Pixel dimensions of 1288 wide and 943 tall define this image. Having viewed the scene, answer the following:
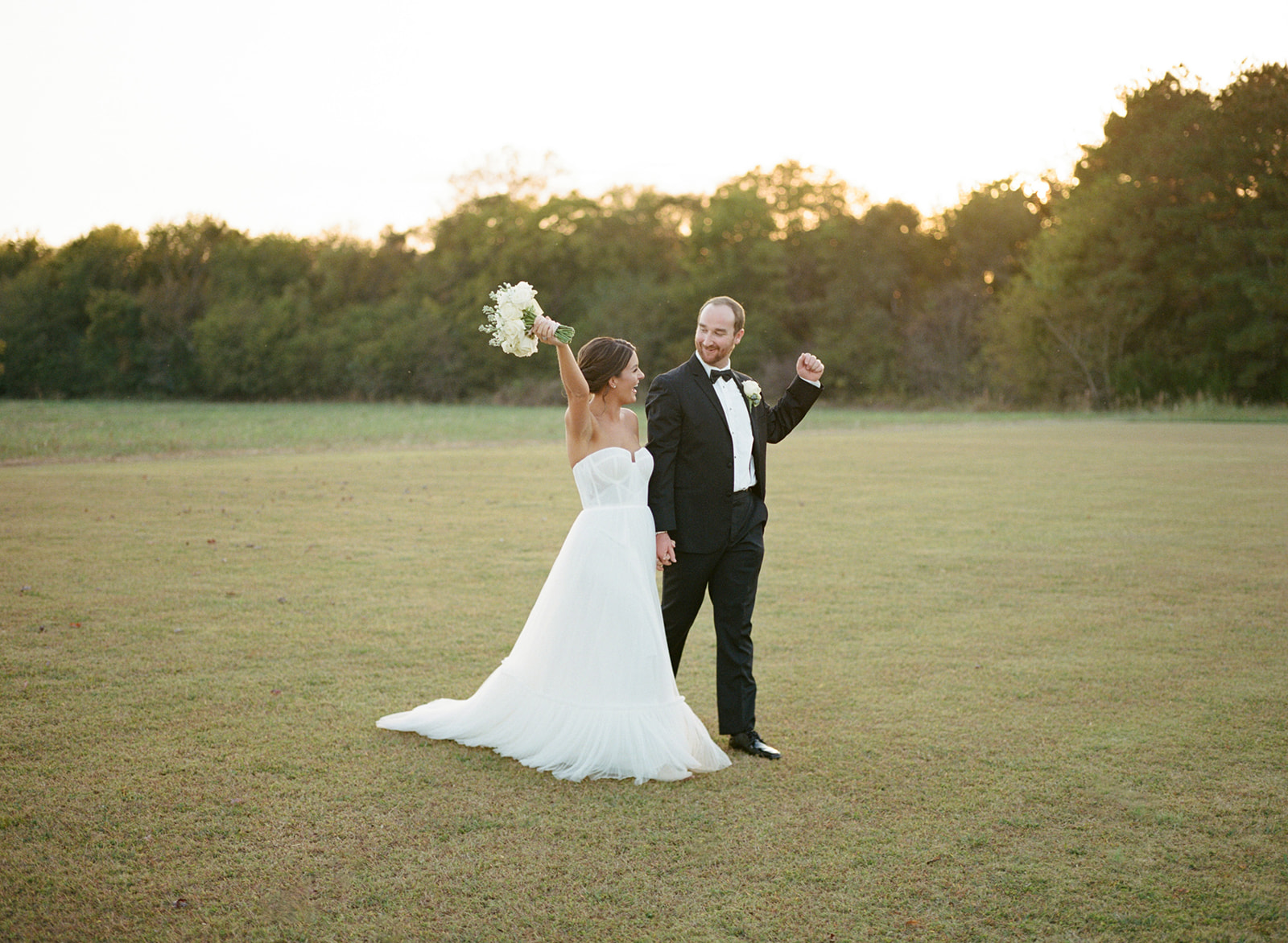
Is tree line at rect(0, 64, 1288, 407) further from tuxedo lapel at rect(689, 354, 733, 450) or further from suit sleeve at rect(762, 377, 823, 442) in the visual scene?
tuxedo lapel at rect(689, 354, 733, 450)

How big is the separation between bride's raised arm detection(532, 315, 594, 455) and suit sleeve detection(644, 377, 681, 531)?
0.33 metres

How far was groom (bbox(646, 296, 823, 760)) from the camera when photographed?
516 centimetres

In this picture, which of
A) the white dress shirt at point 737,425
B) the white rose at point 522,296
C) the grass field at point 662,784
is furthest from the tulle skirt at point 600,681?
the white rose at point 522,296

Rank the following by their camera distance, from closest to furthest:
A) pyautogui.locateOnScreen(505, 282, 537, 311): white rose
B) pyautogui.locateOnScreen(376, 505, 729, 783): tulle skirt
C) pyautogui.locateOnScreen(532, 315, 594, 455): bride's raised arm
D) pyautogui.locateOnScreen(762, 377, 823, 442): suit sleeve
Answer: pyautogui.locateOnScreen(532, 315, 594, 455): bride's raised arm → pyautogui.locateOnScreen(376, 505, 729, 783): tulle skirt → pyautogui.locateOnScreen(505, 282, 537, 311): white rose → pyautogui.locateOnScreen(762, 377, 823, 442): suit sleeve

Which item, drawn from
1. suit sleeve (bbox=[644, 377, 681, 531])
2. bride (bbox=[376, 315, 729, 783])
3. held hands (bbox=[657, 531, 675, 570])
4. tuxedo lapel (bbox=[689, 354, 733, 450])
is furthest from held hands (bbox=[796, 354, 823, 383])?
held hands (bbox=[657, 531, 675, 570])

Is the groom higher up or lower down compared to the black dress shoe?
higher up

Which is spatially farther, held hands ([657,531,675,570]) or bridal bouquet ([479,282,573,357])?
held hands ([657,531,675,570])

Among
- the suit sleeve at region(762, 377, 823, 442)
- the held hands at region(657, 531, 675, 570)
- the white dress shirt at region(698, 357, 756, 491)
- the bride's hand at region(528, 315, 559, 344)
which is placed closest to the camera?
the bride's hand at region(528, 315, 559, 344)


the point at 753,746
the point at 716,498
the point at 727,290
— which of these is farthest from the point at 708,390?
the point at 727,290

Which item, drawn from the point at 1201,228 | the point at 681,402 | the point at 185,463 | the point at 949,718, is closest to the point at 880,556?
the point at 949,718

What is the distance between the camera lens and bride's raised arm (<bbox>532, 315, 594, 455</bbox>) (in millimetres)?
4711

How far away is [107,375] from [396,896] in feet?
238

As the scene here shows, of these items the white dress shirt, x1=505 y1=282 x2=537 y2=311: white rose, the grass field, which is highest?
x1=505 y1=282 x2=537 y2=311: white rose

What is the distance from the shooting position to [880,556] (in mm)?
11070
